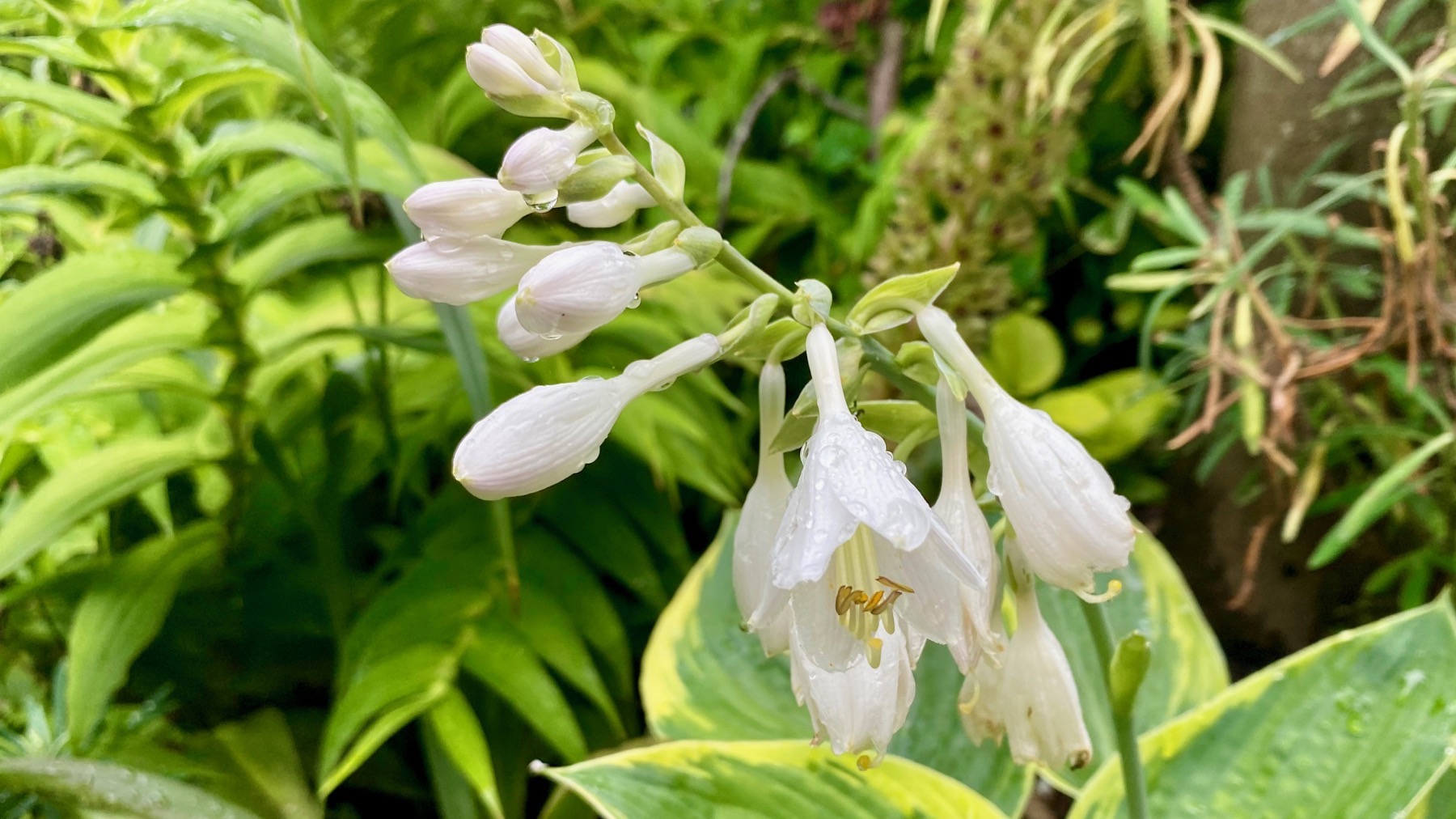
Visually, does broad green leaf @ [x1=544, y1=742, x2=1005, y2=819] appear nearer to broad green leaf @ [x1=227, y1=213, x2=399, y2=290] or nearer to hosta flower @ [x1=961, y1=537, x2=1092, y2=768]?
hosta flower @ [x1=961, y1=537, x2=1092, y2=768]

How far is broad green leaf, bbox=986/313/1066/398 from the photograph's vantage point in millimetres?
1076

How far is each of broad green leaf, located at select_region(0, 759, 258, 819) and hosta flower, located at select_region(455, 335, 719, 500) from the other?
14.7 inches

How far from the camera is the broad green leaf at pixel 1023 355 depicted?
108 cm

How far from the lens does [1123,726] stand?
0.44 m

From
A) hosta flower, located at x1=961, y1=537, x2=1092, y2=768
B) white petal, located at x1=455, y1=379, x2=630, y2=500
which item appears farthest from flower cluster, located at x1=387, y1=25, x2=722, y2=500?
hosta flower, located at x1=961, y1=537, x2=1092, y2=768

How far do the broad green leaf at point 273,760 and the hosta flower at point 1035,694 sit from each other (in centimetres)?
58

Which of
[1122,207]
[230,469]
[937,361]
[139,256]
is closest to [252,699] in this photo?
[230,469]

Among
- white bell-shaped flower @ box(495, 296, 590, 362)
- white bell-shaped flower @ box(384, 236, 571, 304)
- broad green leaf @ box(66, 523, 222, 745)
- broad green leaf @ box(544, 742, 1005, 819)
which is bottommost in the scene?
broad green leaf @ box(544, 742, 1005, 819)

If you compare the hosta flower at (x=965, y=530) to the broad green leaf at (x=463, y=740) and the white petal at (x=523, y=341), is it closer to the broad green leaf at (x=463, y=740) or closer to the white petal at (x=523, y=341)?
the white petal at (x=523, y=341)

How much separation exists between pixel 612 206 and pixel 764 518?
18 cm

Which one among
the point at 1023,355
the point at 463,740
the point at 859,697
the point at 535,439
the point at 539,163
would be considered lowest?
the point at 463,740

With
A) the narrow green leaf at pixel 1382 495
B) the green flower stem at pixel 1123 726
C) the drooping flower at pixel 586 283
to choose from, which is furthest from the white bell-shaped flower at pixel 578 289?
the narrow green leaf at pixel 1382 495

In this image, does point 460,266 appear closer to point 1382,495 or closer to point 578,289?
point 578,289

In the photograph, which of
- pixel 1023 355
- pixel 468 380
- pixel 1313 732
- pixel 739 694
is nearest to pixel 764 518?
pixel 468 380
